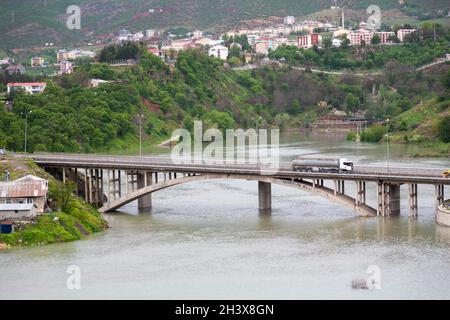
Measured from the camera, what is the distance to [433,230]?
67.3 meters

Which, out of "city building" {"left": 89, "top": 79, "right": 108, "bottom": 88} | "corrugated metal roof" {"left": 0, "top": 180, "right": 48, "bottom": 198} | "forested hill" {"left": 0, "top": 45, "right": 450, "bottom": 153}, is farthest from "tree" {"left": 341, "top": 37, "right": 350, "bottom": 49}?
"corrugated metal roof" {"left": 0, "top": 180, "right": 48, "bottom": 198}

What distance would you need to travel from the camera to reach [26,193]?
70.4 metres

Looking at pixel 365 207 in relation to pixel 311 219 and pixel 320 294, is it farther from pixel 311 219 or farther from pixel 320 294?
pixel 320 294

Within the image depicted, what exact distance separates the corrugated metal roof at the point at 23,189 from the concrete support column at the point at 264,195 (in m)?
12.2

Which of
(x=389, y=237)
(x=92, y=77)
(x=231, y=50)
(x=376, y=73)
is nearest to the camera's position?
(x=389, y=237)

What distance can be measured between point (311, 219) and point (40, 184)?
46.8ft

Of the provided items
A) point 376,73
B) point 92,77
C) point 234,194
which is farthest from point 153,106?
point 234,194

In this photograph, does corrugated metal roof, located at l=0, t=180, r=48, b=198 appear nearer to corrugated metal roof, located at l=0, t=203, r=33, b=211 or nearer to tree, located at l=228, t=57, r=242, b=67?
corrugated metal roof, located at l=0, t=203, r=33, b=211

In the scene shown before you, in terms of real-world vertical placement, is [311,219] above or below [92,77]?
below

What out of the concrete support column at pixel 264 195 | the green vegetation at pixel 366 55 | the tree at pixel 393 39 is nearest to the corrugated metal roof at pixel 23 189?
the concrete support column at pixel 264 195

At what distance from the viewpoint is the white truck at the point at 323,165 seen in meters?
73.9

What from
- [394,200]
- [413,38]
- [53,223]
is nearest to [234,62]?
[413,38]

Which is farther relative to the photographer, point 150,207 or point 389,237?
point 150,207

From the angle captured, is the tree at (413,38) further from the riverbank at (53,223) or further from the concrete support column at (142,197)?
the riverbank at (53,223)
